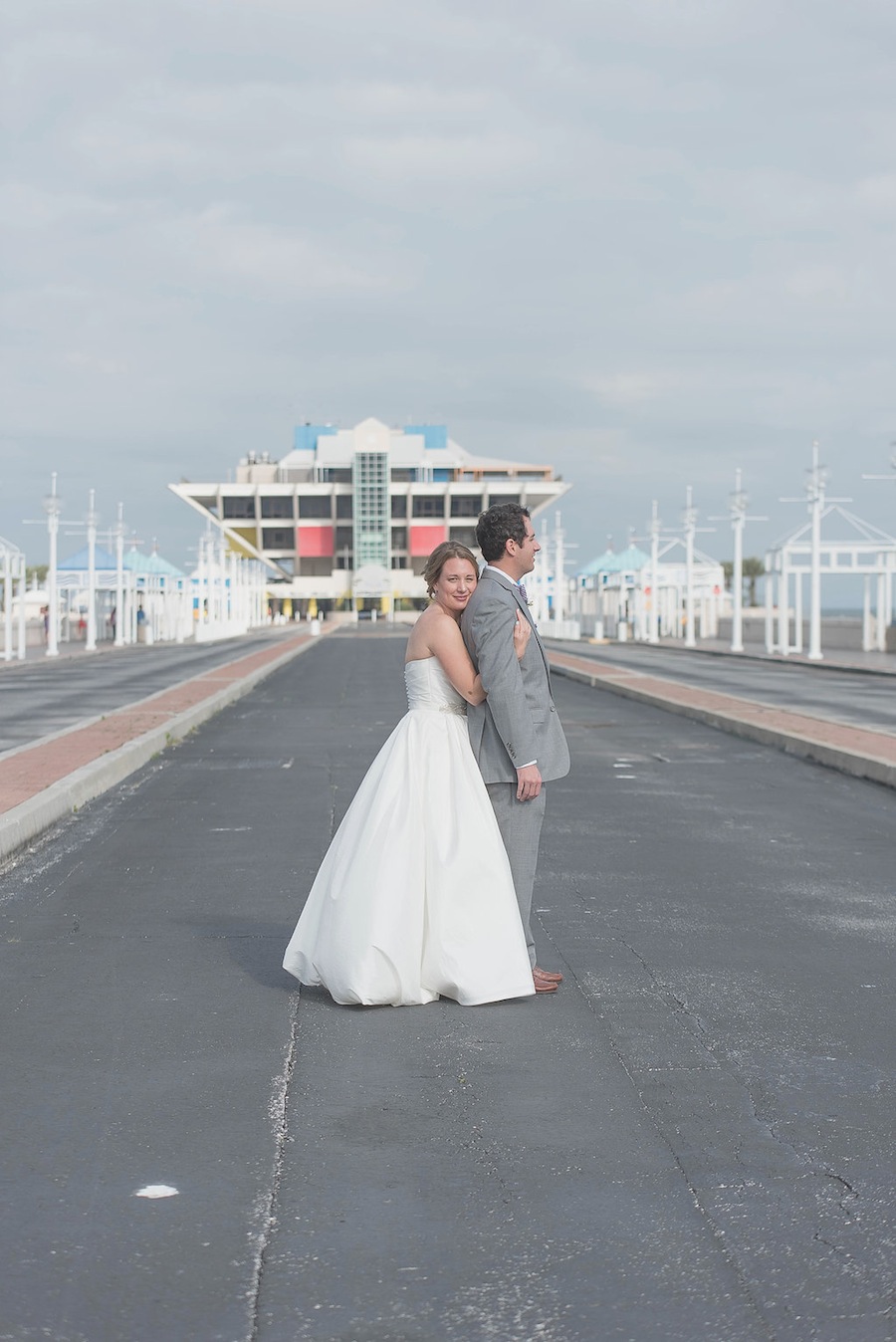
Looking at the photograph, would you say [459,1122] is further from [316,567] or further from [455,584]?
[316,567]

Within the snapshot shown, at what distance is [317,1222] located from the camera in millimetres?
3836

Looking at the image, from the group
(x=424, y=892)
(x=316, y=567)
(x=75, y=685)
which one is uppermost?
(x=316, y=567)

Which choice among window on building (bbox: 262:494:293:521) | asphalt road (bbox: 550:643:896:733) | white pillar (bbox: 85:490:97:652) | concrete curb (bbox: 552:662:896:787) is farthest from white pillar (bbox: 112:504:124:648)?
window on building (bbox: 262:494:293:521)

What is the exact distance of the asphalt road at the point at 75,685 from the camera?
71.4 ft

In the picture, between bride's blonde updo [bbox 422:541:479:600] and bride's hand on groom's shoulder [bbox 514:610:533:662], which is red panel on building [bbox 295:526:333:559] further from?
bride's hand on groom's shoulder [bbox 514:610:533:662]

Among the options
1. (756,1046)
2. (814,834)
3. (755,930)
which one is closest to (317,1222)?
(756,1046)

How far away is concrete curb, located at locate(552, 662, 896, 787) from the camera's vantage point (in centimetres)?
1476

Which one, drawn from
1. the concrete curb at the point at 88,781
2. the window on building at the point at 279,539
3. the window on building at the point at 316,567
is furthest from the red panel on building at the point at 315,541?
the concrete curb at the point at 88,781

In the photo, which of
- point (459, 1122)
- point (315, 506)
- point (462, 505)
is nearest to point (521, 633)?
point (459, 1122)

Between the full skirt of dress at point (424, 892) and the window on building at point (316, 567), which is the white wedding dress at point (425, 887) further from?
the window on building at point (316, 567)

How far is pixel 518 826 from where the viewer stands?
245 inches

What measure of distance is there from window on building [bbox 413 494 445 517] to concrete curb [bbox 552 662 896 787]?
444 ft

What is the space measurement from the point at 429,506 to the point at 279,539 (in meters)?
16.3

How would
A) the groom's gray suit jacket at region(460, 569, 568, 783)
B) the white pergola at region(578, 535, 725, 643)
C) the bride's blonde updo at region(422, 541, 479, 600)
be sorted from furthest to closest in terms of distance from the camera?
the white pergola at region(578, 535, 725, 643)
the bride's blonde updo at region(422, 541, 479, 600)
the groom's gray suit jacket at region(460, 569, 568, 783)
